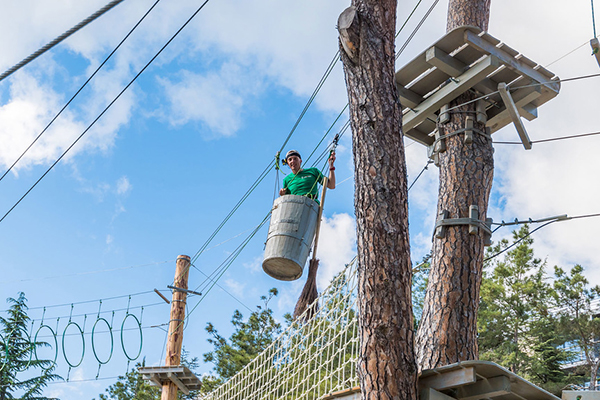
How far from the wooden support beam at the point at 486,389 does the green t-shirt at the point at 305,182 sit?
195 centimetres

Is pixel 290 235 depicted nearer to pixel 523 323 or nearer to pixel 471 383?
pixel 471 383

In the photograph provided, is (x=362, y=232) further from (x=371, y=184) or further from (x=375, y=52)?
(x=375, y=52)

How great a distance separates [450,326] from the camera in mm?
3680

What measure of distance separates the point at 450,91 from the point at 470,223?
911mm

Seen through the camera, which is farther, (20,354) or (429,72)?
(20,354)

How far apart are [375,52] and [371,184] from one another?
733 mm

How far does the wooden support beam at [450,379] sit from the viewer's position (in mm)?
2943

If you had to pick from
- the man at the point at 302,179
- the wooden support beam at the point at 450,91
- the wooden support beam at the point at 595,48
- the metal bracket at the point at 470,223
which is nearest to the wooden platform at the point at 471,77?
the wooden support beam at the point at 450,91

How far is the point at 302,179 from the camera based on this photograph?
4.83m

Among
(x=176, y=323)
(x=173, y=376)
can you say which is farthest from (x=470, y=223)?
(x=176, y=323)

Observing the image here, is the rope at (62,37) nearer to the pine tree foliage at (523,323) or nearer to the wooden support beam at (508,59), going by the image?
the wooden support beam at (508,59)

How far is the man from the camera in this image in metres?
4.79

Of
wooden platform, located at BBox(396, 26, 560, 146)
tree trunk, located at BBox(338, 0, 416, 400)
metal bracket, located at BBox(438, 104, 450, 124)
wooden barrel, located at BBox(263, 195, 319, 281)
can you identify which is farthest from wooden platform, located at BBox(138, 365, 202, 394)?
tree trunk, located at BBox(338, 0, 416, 400)

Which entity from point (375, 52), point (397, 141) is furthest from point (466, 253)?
point (375, 52)
